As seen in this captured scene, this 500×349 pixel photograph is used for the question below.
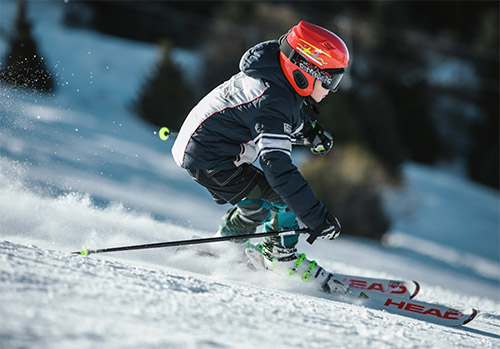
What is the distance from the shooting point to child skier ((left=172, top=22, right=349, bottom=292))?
355 cm

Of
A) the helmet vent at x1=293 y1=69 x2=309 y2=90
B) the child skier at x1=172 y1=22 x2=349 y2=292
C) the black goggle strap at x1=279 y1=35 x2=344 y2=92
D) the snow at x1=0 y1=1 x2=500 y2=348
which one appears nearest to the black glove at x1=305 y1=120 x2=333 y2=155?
the child skier at x1=172 y1=22 x2=349 y2=292

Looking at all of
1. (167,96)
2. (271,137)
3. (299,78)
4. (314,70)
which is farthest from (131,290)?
(167,96)

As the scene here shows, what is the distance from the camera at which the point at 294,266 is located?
13.4 ft

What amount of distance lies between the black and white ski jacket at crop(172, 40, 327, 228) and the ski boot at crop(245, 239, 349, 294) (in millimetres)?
553

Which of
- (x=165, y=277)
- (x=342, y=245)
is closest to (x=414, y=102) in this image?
(x=342, y=245)

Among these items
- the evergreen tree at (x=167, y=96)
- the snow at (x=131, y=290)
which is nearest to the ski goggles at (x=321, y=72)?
the snow at (x=131, y=290)

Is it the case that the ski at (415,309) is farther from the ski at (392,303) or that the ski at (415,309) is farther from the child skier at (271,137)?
the child skier at (271,137)

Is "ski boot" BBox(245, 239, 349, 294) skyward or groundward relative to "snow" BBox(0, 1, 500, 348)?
skyward

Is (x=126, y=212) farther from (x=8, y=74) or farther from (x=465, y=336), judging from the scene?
(x=465, y=336)

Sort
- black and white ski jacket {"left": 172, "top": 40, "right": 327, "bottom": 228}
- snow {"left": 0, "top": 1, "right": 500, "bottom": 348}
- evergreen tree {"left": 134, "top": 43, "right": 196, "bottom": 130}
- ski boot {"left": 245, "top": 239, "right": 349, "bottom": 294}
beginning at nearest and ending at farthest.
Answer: snow {"left": 0, "top": 1, "right": 500, "bottom": 348}, black and white ski jacket {"left": 172, "top": 40, "right": 327, "bottom": 228}, ski boot {"left": 245, "top": 239, "right": 349, "bottom": 294}, evergreen tree {"left": 134, "top": 43, "right": 196, "bottom": 130}

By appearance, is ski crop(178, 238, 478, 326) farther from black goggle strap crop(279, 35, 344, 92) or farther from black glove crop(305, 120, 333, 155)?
black goggle strap crop(279, 35, 344, 92)

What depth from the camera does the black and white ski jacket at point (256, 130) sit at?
351 cm

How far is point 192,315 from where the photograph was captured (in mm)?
2482

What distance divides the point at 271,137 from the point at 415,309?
164 cm
